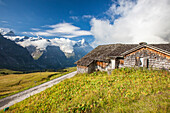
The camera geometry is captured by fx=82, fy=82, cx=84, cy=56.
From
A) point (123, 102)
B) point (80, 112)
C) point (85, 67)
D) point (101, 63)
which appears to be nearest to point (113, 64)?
point (101, 63)

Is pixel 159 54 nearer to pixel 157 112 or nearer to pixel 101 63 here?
pixel 101 63

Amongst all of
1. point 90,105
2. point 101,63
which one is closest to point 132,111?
point 90,105

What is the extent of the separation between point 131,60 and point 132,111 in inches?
533

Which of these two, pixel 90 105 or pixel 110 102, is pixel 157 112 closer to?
pixel 110 102

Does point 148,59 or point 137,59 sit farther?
point 137,59

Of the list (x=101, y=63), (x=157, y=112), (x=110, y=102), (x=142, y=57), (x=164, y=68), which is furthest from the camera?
(x=101, y=63)

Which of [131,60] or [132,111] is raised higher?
[131,60]

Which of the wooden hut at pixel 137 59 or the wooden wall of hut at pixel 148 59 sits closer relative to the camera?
the wooden wall of hut at pixel 148 59

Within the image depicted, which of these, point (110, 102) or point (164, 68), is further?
point (164, 68)

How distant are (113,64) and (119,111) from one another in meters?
14.6

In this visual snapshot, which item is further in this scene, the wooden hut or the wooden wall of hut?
the wooden hut

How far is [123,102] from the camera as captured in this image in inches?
229

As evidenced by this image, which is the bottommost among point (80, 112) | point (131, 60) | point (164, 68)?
point (80, 112)

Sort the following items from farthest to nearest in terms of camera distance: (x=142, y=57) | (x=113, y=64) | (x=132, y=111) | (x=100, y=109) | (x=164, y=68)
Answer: (x=113, y=64) < (x=142, y=57) < (x=164, y=68) < (x=100, y=109) < (x=132, y=111)
